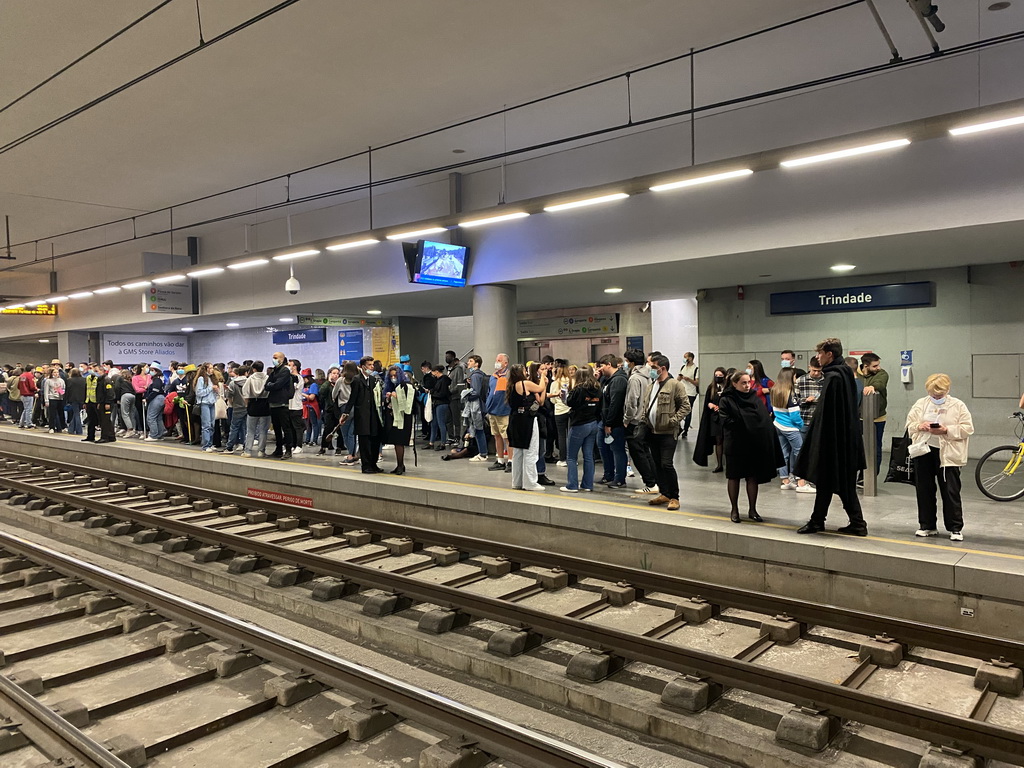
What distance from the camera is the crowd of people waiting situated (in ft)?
22.0

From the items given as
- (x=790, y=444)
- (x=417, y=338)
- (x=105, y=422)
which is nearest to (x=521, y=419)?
(x=790, y=444)

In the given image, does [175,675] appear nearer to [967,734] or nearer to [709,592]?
[709,592]

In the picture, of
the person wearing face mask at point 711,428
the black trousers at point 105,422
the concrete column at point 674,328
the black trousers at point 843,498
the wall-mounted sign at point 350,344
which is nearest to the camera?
the black trousers at point 843,498

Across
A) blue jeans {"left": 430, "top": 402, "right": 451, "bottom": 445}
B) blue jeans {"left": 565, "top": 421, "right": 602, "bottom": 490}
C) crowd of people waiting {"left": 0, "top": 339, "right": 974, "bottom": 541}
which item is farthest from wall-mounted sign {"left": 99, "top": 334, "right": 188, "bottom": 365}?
blue jeans {"left": 565, "top": 421, "right": 602, "bottom": 490}

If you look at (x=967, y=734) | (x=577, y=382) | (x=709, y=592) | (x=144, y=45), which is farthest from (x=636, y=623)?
(x=144, y=45)

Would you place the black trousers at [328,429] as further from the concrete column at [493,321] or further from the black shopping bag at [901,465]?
the black shopping bag at [901,465]

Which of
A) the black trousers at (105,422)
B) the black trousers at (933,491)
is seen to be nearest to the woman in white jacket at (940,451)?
the black trousers at (933,491)

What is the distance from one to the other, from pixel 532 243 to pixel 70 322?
19629 millimetres

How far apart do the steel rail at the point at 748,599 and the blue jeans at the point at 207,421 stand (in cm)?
688

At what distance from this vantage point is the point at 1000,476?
8.20 metres

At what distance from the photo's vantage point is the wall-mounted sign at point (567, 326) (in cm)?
1869

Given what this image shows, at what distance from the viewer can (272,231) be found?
17641mm

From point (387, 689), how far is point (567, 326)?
15.5 metres

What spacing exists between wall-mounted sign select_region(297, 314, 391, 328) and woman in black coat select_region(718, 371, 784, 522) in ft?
46.0
